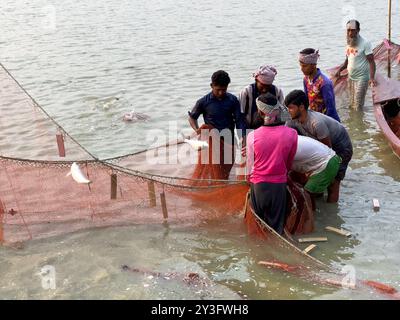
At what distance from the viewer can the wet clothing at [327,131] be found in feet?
17.6

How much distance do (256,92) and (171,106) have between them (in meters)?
4.70

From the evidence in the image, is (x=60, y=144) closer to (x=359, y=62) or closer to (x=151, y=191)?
(x=151, y=191)

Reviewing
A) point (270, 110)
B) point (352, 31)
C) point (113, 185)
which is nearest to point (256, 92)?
point (270, 110)

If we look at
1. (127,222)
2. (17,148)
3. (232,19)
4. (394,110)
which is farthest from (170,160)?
(232,19)

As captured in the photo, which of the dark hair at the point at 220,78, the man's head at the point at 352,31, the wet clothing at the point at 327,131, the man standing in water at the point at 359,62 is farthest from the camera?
the man standing in water at the point at 359,62

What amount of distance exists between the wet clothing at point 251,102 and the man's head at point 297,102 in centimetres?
50

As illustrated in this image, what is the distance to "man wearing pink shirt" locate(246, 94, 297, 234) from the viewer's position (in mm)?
4730

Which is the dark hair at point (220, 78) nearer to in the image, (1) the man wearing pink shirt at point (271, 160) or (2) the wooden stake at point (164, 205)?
(1) the man wearing pink shirt at point (271, 160)

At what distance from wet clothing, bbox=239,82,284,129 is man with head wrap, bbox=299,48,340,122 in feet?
1.78

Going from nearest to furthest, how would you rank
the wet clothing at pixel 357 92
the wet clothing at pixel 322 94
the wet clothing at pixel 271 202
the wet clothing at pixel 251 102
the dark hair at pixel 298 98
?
the wet clothing at pixel 271 202
the dark hair at pixel 298 98
the wet clothing at pixel 251 102
the wet clothing at pixel 322 94
the wet clothing at pixel 357 92

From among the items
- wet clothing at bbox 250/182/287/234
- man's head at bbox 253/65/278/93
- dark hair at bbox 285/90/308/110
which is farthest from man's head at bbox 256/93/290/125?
man's head at bbox 253/65/278/93

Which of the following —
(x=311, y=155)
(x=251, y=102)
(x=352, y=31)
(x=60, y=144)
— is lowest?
(x=60, y=144)

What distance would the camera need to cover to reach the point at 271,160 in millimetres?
4770

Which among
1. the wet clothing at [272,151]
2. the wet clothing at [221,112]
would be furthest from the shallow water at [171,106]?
the wet clothing at [221,112]
